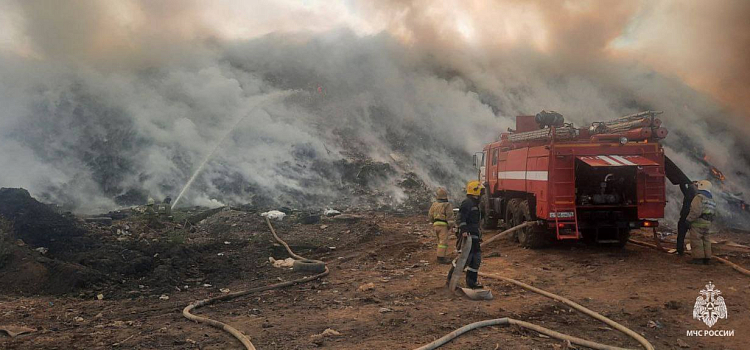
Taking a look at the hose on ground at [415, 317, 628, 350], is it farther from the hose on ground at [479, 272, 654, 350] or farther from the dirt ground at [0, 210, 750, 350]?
the hose on ground at [479, 272, 654, 350]

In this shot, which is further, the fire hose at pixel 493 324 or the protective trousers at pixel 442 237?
the protective trousers at pixel 442 237

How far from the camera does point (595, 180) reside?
1002 centimetres

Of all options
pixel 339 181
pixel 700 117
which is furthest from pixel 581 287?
pixel 700 117

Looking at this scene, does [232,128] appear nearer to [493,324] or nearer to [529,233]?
[529,233]

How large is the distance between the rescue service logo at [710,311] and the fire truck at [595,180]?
8.77 feet

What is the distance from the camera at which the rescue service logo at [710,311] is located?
17.7 ft

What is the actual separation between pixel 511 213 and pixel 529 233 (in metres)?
1.45

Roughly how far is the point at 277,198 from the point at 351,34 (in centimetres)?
1920

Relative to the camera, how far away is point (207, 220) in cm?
1461

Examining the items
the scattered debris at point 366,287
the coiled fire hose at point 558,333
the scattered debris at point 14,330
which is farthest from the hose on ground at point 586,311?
the scattered debris at point 14,330

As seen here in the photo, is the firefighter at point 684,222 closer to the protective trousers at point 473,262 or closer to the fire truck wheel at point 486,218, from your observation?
the protective trousers at point 473,262

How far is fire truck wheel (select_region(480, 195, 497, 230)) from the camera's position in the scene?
552 inches

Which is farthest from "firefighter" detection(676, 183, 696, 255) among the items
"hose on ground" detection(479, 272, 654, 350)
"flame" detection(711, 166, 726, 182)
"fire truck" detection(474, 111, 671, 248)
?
"flame" detection(711, 166, 726, 182)

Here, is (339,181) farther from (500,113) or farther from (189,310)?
(189,310)
